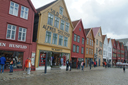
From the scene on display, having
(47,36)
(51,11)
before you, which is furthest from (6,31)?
(51,11)

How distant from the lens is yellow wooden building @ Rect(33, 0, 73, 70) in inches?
739

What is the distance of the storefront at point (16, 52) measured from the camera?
14328mm

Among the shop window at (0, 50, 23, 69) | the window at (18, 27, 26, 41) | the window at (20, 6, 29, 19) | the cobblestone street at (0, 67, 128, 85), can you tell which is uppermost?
the window at (20, 6, 29, 19)

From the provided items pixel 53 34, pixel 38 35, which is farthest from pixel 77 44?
pixel 38 35

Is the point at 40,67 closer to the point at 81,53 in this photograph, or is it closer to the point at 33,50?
the point at 33,50

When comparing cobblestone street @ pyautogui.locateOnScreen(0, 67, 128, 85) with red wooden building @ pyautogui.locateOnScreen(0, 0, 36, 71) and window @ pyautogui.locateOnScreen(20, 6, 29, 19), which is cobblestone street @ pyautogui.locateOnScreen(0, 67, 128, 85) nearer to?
red wooden building @ pyautogui.locateOnScreen(0, 0, 36, 71)

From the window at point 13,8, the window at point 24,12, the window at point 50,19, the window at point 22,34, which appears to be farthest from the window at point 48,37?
the window at point 13,8

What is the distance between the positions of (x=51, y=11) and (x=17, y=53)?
9.25m

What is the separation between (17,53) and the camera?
15.7 meters

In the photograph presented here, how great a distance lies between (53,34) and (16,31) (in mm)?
6971

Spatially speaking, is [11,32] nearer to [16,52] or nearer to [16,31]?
[16,31]

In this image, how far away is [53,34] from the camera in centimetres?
2112

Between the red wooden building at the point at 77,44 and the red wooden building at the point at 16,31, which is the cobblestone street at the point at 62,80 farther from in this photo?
the red wooden building at the point at 77,44

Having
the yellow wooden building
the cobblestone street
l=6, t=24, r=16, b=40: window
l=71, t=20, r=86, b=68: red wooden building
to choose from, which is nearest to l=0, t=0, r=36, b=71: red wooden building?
l=6, t=24, r=16, b=40: window
